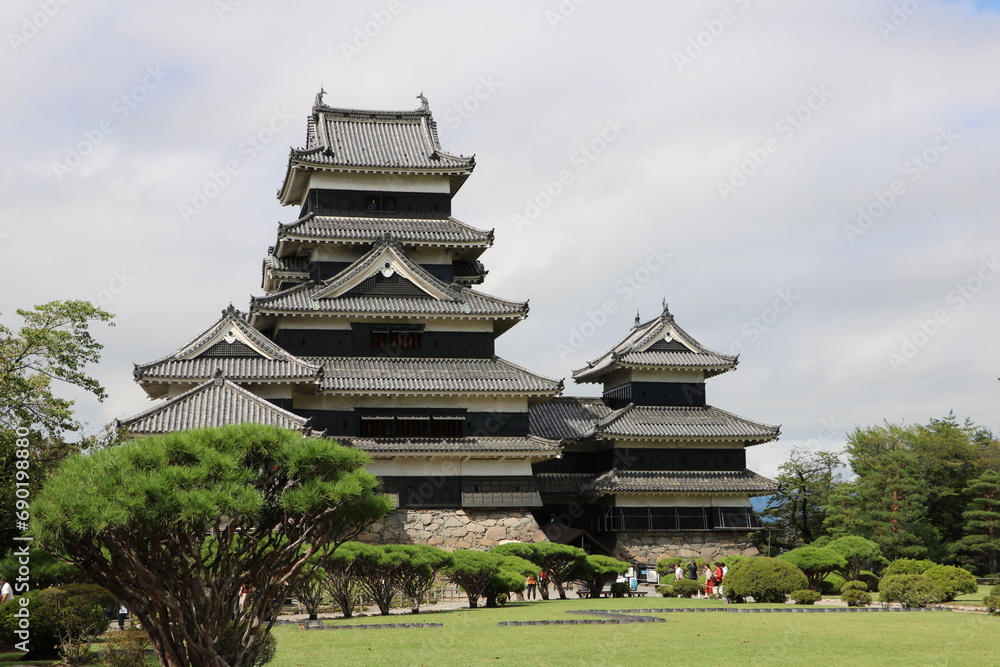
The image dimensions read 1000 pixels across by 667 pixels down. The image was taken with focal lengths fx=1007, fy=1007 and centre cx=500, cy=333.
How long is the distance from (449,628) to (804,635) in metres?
8.31

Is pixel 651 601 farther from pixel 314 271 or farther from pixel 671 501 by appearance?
pixel 314 271

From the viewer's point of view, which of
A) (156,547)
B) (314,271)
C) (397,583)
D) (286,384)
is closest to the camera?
(156,547)

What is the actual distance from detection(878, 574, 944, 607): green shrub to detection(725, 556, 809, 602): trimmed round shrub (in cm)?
258

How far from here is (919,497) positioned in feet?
158

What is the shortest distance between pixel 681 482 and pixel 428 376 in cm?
1294

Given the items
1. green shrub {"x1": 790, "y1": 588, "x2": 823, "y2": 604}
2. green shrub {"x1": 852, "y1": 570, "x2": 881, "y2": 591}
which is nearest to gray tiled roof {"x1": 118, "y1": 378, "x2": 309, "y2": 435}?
green shrub {"x1": 790, "y1": 588, "x2": 823, "y2": 604}

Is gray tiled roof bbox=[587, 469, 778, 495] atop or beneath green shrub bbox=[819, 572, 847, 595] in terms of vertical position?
atop

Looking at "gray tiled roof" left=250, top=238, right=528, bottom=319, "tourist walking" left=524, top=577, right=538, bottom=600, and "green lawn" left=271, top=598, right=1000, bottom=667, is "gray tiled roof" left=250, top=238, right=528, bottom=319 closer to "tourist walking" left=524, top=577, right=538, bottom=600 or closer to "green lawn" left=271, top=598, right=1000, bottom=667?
"tourist walking" left=524, top=577, right=538, bottom=600

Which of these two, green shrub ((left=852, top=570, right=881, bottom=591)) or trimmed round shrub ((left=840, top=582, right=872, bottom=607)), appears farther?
green shrub ((left=852, top=570, right=881, bottom=591))

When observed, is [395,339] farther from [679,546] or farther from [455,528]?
[679,546]

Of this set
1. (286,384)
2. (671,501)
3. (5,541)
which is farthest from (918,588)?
(5,541)

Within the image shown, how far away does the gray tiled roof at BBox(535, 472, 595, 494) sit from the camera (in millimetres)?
46781

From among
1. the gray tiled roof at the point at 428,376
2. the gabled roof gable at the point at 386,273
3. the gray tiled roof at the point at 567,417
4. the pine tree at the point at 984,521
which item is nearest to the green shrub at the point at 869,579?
the pine tree at the point at 984,521

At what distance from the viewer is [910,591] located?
3203 cm
